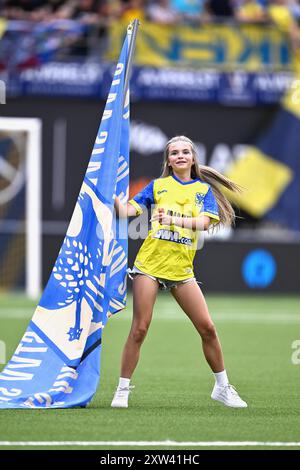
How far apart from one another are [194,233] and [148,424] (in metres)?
1.72

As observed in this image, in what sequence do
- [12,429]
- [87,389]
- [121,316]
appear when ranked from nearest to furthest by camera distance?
[12,429] < [87,389] < [121,316]

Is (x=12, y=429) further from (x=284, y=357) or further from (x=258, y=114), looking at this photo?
(x=258, y=114)

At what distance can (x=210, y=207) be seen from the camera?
26.4ft

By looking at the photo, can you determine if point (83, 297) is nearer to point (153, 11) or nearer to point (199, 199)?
point (199, 199)

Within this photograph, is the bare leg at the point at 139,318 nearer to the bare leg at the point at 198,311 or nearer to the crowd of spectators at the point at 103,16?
the bare leg at the point at 198,311

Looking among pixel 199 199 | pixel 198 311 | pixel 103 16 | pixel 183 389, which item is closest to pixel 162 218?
pixel 199 199

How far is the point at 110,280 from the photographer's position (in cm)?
822

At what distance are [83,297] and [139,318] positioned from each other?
0.49 meters

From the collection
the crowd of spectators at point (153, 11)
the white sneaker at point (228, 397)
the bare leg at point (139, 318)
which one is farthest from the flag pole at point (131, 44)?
the crowd of spectators at point (153, 11)

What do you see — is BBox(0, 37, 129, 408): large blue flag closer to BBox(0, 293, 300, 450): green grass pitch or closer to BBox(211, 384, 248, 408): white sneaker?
BBox(0, 293, 300, 450): green grass pitch

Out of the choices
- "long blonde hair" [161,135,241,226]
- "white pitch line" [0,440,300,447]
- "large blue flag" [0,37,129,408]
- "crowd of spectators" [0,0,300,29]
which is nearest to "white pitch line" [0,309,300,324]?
"crowd of spectators" [0,0,300,29]

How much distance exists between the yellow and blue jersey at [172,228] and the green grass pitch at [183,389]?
1.07 meters

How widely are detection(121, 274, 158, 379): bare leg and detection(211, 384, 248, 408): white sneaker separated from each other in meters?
0.74

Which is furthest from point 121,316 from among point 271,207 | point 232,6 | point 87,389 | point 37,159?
point 87,389
